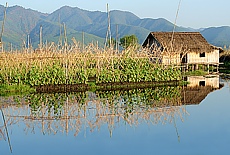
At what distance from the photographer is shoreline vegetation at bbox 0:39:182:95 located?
46.2 feet

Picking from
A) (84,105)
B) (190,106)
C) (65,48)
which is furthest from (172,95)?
(65,48)

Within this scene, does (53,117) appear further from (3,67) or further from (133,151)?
(3,67)

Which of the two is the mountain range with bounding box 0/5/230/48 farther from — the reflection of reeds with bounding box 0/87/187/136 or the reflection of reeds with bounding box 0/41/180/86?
the reflection of reeds with bounding box 0/87/187/136

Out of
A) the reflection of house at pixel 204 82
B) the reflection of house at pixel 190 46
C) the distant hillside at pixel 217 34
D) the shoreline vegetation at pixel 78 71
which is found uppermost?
the distant hillside at pixel 217 34

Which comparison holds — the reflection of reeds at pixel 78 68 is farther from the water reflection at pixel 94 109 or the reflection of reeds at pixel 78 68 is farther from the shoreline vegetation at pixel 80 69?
the water reflection at pixel 94 109

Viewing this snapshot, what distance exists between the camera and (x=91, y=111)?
33.3ft

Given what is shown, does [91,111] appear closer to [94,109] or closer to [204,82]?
[94,109]

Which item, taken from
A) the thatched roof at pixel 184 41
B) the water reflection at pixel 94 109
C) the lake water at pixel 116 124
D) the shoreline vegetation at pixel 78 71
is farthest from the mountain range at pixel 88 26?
the lake water at pixel 116 124

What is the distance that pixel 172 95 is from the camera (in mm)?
12625

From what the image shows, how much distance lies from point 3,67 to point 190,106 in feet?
23.6

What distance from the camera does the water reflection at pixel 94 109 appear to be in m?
8.73

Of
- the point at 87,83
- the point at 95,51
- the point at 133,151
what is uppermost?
the point at 95,51

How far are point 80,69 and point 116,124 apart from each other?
623cm

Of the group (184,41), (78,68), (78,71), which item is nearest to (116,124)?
(78,71)
